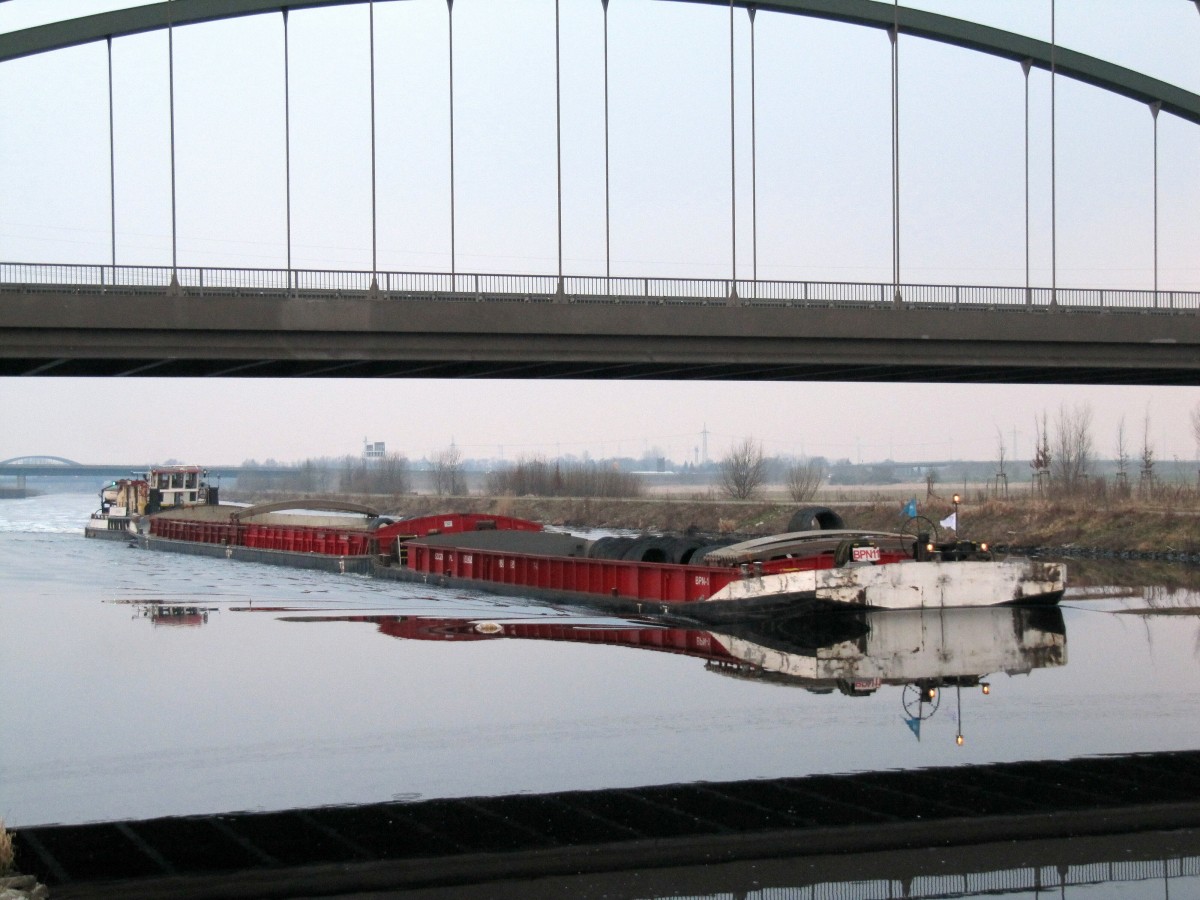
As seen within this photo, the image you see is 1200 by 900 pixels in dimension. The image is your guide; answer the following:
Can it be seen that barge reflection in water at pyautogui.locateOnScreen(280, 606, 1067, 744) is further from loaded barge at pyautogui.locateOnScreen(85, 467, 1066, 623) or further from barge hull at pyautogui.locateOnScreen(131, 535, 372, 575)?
barge hull at pyautogui.locateOnScreen(131, 535, 372, 575)

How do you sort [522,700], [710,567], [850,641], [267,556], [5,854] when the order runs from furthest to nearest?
[267,556] → [710,567] → [850,641] → [522,700] → [5,854]

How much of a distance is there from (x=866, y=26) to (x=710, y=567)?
20.3 metres

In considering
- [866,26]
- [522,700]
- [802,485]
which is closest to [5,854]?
[522,700]

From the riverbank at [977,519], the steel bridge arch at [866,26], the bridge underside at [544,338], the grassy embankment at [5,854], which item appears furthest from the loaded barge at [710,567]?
the grassy embankment at [5,854]

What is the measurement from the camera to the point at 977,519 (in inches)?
2534

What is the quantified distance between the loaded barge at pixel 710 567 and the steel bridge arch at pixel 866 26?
15958 mm

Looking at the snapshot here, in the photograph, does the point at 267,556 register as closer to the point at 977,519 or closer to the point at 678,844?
the point at 977,519

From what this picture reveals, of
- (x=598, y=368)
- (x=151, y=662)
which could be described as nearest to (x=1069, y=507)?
(x=598, y=368)

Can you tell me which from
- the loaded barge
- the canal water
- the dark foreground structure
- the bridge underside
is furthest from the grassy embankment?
the bridge underside

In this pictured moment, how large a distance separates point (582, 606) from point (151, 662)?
11.4 m

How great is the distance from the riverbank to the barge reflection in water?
8.80ft

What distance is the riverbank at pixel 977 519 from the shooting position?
53.4 m

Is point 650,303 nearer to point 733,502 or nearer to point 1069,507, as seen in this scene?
point 1069,507

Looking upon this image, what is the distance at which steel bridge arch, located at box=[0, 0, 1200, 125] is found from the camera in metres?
37.9
